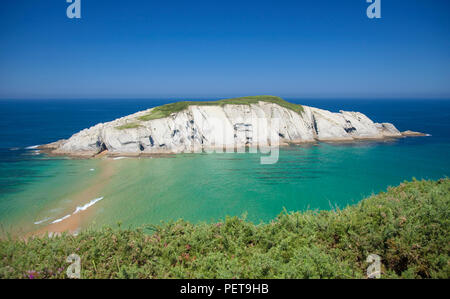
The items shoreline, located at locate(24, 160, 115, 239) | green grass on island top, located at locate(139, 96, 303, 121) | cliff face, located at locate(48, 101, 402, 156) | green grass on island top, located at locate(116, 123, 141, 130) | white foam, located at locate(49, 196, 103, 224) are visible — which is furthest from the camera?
green grass on island top, located at locate(139, 96, 303, 121)

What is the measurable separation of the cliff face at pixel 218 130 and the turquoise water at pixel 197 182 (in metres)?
5.65

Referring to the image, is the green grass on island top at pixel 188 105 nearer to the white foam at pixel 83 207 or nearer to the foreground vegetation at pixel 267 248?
the white foam at pixel 83 207

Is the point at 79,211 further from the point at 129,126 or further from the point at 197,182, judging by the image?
the point at 129,126

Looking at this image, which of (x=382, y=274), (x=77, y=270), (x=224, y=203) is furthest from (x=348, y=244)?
(x=224, y=203)

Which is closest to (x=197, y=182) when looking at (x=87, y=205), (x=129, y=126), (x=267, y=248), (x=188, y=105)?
(x=87, y=205)

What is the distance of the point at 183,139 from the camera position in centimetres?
4634

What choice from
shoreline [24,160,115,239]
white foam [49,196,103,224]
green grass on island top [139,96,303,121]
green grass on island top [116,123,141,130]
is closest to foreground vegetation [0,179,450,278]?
shoreline [24,160,115,239]

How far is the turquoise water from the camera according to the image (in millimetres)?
20938

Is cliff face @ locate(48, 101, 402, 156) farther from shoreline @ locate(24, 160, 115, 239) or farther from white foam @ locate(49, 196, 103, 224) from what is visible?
white foam @ locate(49, 196, 103, 224)

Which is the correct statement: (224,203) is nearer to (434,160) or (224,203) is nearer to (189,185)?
(189,185)

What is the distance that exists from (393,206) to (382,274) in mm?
3013

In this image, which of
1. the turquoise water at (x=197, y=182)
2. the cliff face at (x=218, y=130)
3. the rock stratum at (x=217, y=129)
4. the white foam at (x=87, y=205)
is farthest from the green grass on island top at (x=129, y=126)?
the white foam at (x=87, y=205)

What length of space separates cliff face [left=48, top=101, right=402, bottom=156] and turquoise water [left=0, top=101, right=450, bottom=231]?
18.5ft

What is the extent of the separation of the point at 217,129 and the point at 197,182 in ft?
71.9
